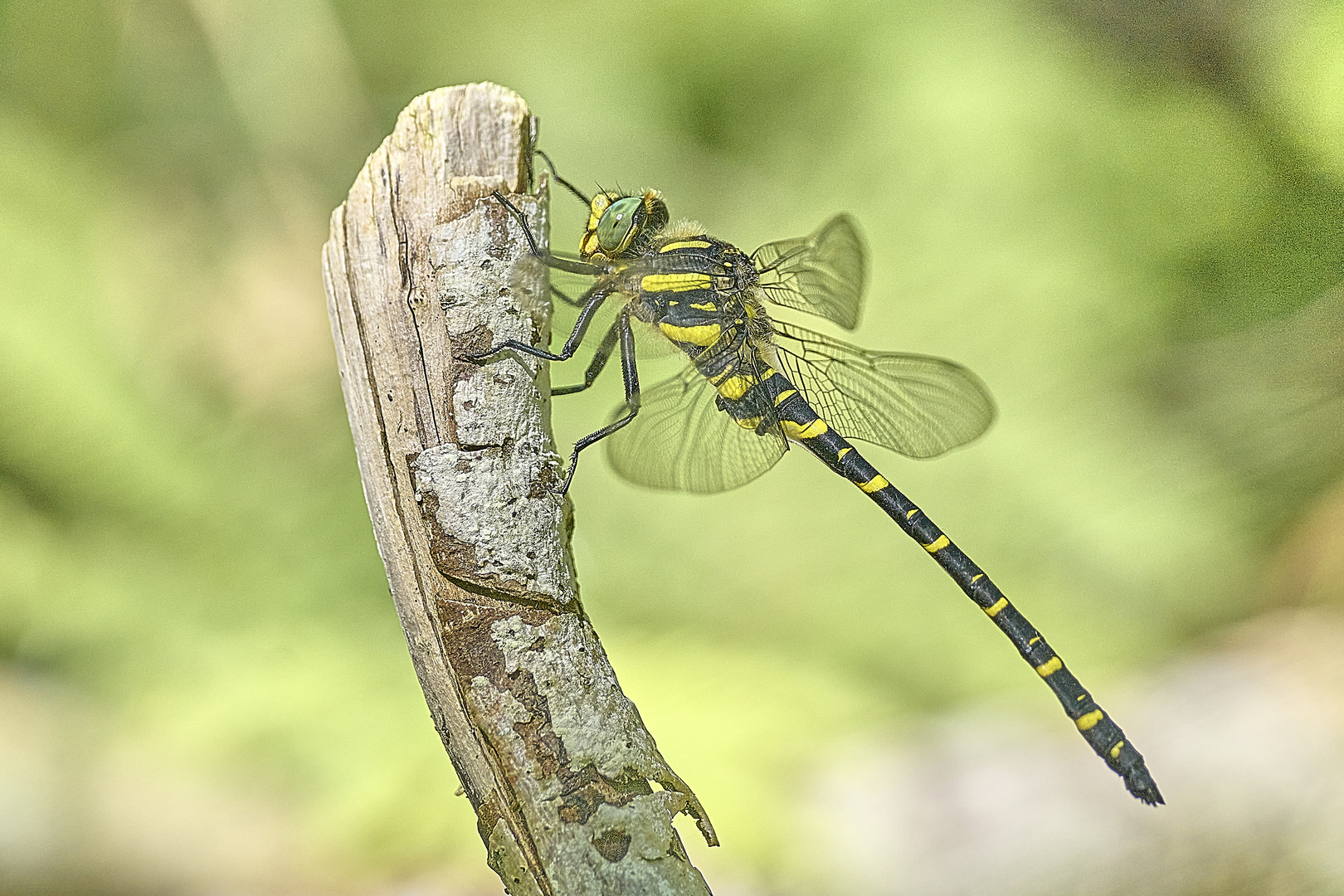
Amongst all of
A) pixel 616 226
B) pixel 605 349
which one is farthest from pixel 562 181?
pixel 605 349

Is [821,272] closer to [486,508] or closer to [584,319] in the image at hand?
[584,319]

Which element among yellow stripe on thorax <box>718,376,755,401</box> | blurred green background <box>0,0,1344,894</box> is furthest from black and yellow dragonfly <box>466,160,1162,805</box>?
blurred green background <box>0,0,1344,894</box>

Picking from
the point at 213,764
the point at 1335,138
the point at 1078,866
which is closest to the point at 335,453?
the point at 213,764

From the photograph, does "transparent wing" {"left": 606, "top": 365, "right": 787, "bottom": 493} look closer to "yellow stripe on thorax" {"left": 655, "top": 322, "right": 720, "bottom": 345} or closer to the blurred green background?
"yellow stripe on thorax" {"left": 655, "top": 322, "right": 720, "bottom": 345}

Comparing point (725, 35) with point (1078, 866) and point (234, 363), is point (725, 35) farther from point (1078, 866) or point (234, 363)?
point (1078, 866)

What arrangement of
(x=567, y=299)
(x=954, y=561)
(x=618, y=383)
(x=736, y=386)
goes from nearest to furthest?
(x=567, y=299) → (x=736, y=386) → (x=954, y=561) → (x=618, y=383)

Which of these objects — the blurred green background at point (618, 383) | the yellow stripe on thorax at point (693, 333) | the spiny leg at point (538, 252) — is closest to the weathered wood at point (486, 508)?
the spiny leg at point (538, 252)

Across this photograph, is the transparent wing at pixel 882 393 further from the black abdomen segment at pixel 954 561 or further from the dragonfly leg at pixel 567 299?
the dragonfly leg at pixel 567 299
